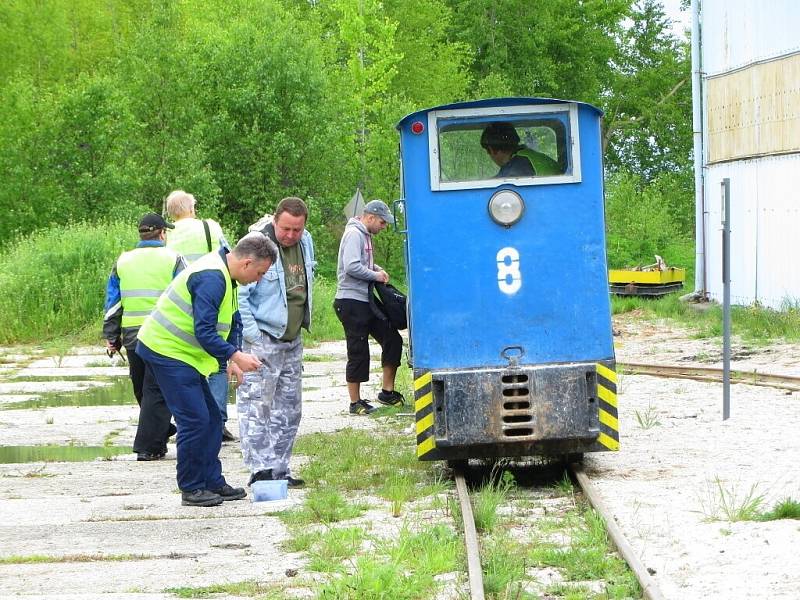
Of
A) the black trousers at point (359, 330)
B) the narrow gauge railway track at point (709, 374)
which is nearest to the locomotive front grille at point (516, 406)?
→ the black trousers at point (359, 330)

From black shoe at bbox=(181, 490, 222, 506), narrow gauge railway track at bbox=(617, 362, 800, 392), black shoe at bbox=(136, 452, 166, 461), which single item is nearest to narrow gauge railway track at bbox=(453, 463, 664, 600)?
black shoe at bbox=(181, 490, 222, 506)

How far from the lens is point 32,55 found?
169ft

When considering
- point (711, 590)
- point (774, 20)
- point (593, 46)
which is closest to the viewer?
point (711, 590)

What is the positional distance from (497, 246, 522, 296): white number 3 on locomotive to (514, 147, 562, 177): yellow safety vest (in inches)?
23.9

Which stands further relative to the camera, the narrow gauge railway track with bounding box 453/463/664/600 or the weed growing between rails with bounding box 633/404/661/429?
the weed growing between rails with bounding box 633/404/661/429

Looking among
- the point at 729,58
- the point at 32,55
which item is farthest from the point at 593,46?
the point at 729,58

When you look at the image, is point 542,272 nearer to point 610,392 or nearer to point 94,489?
point 610,392

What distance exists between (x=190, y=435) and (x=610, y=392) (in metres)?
2.99

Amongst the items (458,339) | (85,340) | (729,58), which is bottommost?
(85,340)

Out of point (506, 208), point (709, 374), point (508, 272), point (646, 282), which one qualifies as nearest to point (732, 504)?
point (508, 272)

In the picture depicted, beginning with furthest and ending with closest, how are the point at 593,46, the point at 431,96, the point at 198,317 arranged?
the point at 593,46
the point at 431,96
the point at 198,317

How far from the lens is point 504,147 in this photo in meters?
9.97

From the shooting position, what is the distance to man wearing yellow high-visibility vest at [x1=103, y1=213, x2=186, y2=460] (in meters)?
11.5

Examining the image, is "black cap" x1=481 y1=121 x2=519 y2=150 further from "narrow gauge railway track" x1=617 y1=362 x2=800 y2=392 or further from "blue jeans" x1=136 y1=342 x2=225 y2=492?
"narrow gauge railway track" x1=617 y1=362 x2=800 y2=392
